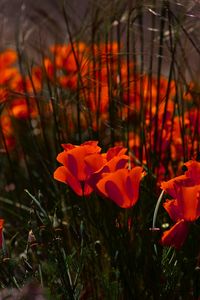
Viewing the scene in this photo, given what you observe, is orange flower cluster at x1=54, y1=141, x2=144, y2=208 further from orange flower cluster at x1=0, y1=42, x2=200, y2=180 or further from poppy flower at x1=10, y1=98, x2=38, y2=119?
poppy flower at x1=10, y1=98, x2=38, y2=119

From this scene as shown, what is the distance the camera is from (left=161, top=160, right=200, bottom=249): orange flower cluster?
4.43ft

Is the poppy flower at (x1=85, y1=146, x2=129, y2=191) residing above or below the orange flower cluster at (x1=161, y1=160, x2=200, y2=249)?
above

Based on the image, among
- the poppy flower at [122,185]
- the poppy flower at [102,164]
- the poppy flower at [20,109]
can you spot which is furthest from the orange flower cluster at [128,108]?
the poppy flower at [122,185]

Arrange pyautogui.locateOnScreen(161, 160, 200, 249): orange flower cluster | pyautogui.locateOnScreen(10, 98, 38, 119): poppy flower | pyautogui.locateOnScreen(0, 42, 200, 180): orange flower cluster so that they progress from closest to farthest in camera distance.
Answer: pyautogui.locateOnScreen(161, 160, 200, 249): orange flower cluster
pyautogui.locateOnScreen(0, 42, 200, 180): orange flower cluster
pyautogui.locateOnScreen(10, 98, 38, 119): poppy flower

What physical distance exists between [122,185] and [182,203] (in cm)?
12

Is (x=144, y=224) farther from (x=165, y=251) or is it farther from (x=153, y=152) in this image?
(x=153, y=152)

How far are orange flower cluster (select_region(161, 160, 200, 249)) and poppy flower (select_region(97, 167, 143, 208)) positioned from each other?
0.06 m

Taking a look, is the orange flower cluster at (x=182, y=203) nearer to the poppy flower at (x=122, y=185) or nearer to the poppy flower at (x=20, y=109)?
the poppy flower at (x=122, y=185)

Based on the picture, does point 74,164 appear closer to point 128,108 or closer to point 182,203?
point 182,203

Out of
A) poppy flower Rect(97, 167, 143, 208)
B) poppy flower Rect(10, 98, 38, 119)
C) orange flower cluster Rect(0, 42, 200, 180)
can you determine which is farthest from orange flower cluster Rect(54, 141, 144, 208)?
poppy flower Rect(10, 98, 38, 119)

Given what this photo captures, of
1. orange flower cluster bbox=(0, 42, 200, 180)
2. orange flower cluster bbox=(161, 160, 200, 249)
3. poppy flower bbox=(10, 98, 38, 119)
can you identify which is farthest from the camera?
poppy flower bbox=(10, 98, 38, 119)

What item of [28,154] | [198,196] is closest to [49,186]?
[28,154]

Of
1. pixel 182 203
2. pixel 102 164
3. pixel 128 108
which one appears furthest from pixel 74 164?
pixel 128 108

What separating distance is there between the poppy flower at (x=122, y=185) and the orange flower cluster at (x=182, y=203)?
0.06m
